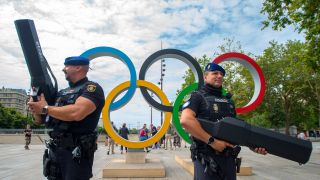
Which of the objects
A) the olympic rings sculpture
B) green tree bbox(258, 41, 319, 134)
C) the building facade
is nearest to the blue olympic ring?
the olympic rings sculpture

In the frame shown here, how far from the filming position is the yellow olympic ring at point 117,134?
11.0 metres

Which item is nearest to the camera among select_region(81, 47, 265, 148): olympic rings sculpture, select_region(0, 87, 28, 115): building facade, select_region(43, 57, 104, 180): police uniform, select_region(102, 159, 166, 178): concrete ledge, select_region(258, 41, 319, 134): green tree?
select_region(43, 57, 104, 180): police uniform

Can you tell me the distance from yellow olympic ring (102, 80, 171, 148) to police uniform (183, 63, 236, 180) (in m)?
7.55

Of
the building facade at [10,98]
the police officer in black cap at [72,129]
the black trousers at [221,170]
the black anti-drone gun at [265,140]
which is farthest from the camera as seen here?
the building facade at [10,98]

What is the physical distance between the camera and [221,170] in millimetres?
3420

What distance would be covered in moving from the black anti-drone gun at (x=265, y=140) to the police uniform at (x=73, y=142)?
132cm

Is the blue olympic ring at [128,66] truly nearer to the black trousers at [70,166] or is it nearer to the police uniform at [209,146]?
the police uniform at [209,146]

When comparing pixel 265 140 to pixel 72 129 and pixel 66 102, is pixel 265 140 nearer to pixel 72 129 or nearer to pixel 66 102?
pixel 72 129

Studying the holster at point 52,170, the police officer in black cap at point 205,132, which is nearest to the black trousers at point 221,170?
the police officer in black cap at point 205,132

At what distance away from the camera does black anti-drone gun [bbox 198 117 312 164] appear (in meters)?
3.00

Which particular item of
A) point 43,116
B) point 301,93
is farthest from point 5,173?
point 301,93

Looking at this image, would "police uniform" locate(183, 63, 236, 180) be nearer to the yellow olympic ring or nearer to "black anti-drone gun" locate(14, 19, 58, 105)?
"black anti-drone gun" locate(14, 19, 58, 105)

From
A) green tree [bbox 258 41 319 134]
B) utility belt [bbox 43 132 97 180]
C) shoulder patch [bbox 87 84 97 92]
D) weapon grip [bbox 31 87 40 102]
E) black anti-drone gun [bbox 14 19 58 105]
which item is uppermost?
green tree [bbox 258 41 319 134]

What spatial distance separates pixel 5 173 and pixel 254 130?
989cm
